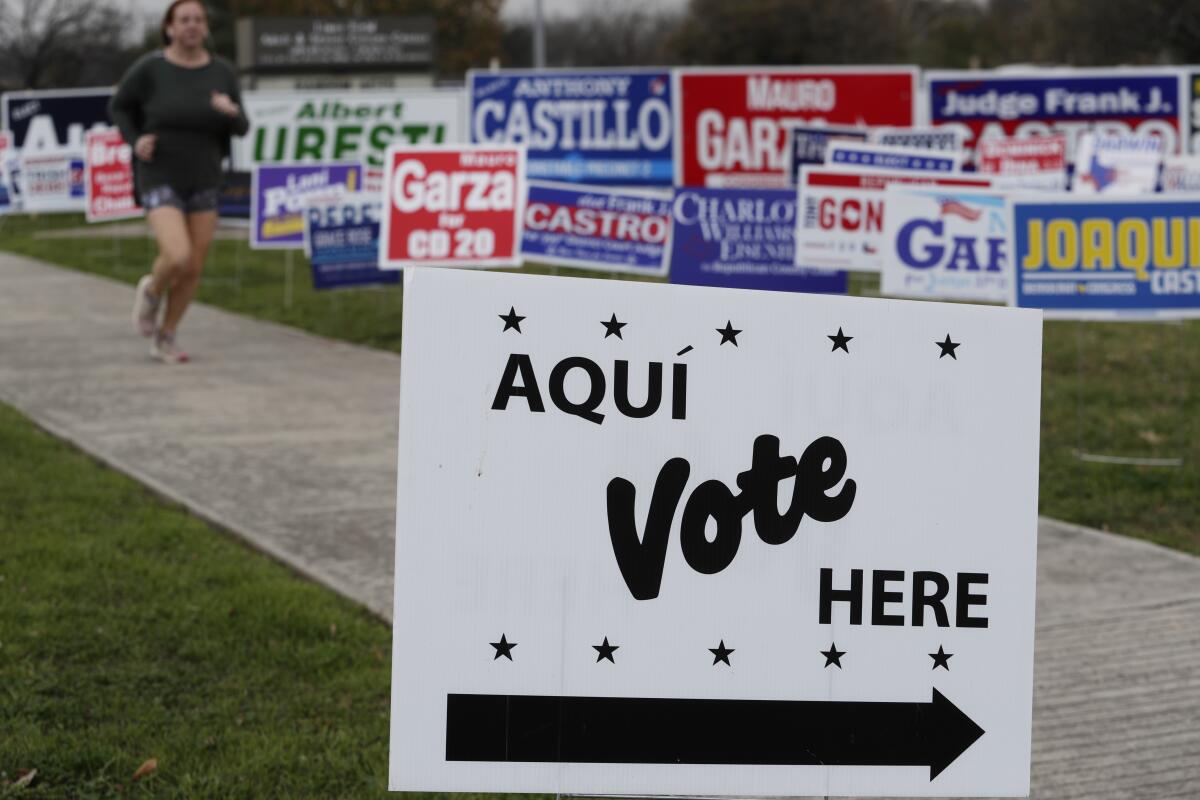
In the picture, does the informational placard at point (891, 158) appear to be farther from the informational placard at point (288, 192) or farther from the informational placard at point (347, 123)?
the informational placard at point (347, 123)

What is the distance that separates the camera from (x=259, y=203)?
14461mm

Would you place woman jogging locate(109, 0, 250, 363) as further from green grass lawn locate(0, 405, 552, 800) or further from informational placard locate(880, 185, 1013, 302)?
informational placard locate(880, 185, 1013, 302)

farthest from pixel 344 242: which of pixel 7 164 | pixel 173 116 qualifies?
pixel 7 164

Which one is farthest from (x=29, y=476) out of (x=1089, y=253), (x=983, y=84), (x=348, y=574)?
(x=983, y=84)

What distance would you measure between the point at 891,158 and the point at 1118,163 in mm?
5550

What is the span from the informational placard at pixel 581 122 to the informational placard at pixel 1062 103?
328cm

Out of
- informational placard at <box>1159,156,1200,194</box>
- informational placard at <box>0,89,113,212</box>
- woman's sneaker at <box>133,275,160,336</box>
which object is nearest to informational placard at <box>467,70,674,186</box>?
informational placard at <box>1159,156,1200,194</box>

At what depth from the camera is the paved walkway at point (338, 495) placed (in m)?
4.07

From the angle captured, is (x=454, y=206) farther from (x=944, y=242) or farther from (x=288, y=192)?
(x=944, y=242)

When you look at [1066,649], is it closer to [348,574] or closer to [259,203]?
[348,574]

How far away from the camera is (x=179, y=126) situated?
909cm

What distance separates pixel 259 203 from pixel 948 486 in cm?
1260

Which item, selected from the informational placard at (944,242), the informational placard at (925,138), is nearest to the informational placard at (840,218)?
the informational placard at (944,242)

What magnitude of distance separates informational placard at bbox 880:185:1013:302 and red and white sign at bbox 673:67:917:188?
9.00 m
